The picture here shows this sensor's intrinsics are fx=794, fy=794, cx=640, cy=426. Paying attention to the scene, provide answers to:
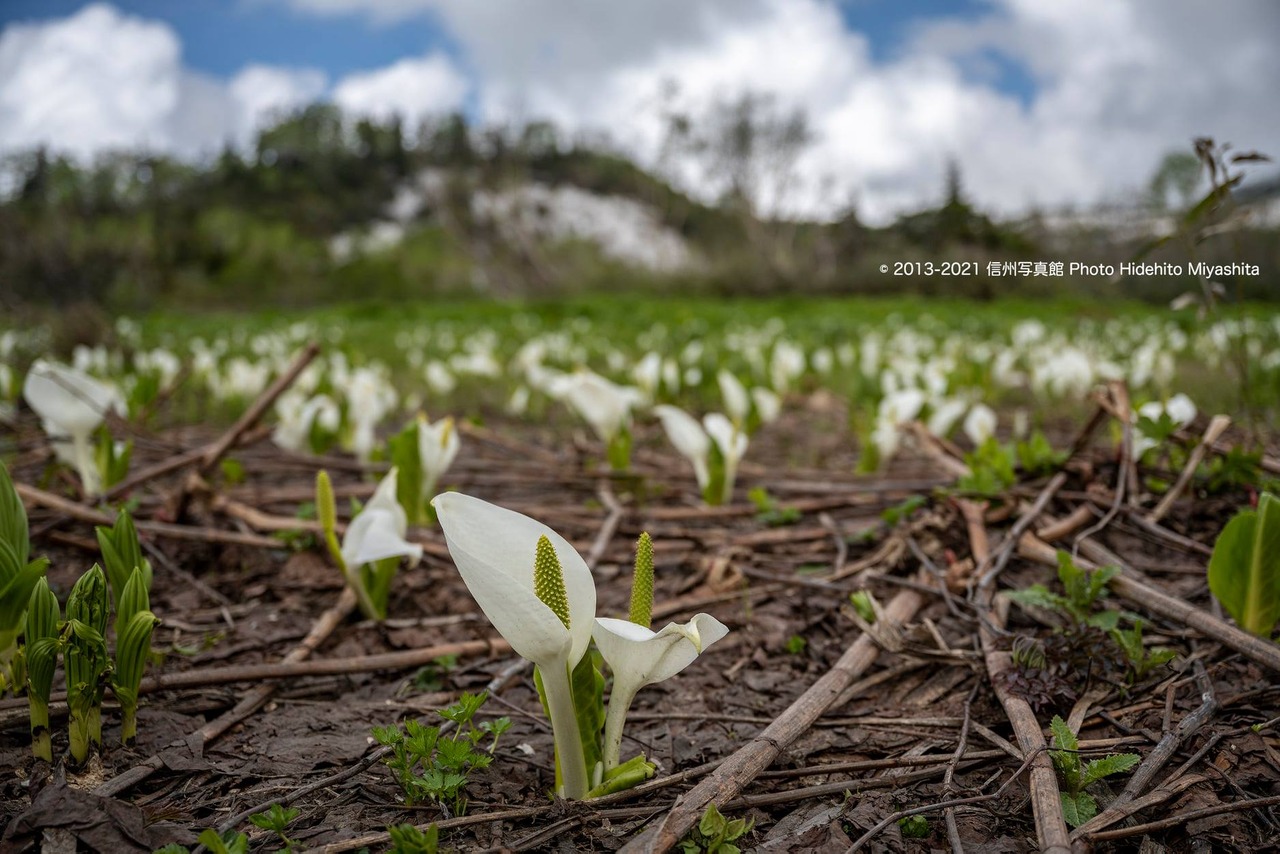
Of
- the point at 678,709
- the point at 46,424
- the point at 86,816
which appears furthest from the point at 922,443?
the point at 46,424

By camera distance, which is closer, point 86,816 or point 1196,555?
point 86,816

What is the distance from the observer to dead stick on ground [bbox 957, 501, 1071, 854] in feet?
3.28

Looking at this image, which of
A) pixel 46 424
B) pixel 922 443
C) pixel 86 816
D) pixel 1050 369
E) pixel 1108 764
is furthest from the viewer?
pixel 1050 369

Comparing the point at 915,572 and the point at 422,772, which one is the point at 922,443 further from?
the point at 422,772

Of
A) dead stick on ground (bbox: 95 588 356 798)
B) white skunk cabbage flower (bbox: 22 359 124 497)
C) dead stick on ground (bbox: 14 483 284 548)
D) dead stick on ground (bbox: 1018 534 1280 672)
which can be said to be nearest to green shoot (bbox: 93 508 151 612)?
dead stick on ground (bbox: 95 588 356 798)

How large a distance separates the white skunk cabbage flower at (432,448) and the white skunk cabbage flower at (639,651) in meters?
1.23

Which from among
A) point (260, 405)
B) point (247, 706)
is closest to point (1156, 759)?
point (247, 706)

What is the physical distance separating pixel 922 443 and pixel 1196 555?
0.91 meters

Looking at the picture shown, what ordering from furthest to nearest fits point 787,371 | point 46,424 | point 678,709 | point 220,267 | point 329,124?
point 329,124 → point 220,267 → point 787,371 → point 46,424 → point 678,709

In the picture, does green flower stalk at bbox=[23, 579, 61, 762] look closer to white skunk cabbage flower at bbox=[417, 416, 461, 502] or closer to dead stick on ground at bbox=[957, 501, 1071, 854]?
white skunk cabbage flower at bbox=[417, 416, 461, 502]

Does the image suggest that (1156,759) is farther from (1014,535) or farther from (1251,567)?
(1014,535)

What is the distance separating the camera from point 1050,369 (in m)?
4.50

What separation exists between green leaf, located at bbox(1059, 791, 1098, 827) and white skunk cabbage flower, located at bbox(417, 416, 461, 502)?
1633 millimetres

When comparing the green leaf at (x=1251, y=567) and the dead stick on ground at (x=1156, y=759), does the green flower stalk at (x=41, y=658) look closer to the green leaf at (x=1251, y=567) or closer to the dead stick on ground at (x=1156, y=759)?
the dead stick on ground at (x=1156, y=759)
